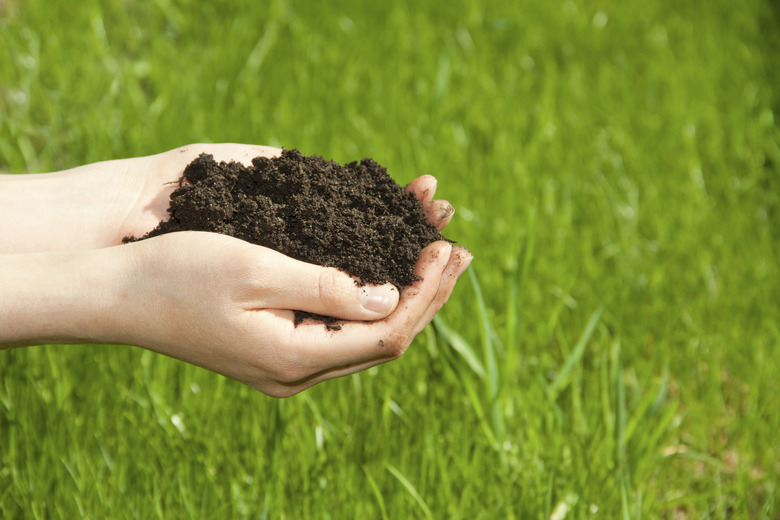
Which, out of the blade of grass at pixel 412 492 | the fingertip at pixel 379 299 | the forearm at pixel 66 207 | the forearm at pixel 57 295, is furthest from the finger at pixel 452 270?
the forearm at pixel 66 207

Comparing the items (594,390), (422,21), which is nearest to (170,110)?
(422,21)

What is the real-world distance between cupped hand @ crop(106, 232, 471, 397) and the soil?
6cm

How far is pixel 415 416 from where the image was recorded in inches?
71.6

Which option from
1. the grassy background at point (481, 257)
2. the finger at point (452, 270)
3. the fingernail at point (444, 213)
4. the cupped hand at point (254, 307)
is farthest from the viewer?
the grassy background at point (481, 257)

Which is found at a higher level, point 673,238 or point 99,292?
point 99,292

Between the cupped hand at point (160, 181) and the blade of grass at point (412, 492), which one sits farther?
the cupped hand at point (160, 181)

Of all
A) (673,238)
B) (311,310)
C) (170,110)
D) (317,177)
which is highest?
(317,177)

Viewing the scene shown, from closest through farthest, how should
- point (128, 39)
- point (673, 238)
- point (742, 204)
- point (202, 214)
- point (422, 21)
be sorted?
1. point (202, 214)
2. point (673, 238)
3. point (742, 204)
4. point (128, 39)
5. point (422, 21)

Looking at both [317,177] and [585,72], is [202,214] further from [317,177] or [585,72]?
[585,72]

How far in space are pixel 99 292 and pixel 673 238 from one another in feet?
6.05

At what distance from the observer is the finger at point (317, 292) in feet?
4.08

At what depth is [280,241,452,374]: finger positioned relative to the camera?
4.28 feet

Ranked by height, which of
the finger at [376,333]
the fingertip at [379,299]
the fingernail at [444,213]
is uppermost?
the fingernail at [444,213]

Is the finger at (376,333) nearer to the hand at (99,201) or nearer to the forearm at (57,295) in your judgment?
the hand at (99,201)
